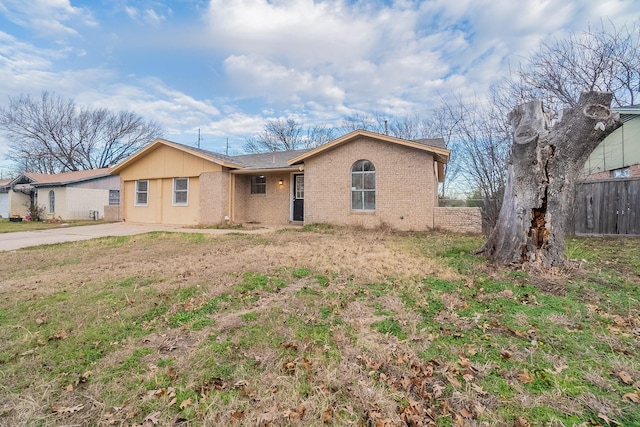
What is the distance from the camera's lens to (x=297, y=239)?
29.4 ft

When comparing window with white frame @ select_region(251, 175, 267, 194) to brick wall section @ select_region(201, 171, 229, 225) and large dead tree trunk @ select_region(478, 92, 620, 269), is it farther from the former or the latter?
large dead tree trunk @ select_region(478, 92, 620, 269)

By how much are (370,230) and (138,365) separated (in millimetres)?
9545

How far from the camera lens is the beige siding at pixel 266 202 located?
14.5 meters

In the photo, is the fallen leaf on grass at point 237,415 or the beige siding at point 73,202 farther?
the beige siding at point 73,202

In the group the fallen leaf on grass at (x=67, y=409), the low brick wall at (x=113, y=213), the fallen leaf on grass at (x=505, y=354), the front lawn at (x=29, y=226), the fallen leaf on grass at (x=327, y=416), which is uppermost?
the low brick wall at (x=113, y=213)

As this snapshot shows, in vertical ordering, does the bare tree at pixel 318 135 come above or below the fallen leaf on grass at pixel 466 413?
above

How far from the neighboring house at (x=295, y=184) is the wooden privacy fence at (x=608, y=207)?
15.1 ft

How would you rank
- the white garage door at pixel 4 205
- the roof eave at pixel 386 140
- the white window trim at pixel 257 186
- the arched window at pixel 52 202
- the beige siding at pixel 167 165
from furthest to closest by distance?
the white garage door at pixel 4 205, the arched window at pixel 52 202, the white window trim at pixel 257 186, the beige siding at pixel 167 165, the roof eave at pixel 386 140

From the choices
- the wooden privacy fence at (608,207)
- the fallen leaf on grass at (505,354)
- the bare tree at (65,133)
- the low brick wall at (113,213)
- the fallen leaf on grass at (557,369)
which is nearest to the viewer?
the fallen leaf on grass at (557,369)

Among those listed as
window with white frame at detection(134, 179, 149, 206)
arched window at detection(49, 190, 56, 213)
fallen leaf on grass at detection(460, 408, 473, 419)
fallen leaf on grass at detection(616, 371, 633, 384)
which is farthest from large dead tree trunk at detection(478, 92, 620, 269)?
arched window at detection(49, 190, 56, 213)

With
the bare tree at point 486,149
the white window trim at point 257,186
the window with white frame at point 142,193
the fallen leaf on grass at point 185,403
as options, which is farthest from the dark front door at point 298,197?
the fallen leaf on grass at point 185,403

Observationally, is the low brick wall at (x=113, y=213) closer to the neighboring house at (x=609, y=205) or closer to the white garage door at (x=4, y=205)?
the white garage door at (x=4, y=205)

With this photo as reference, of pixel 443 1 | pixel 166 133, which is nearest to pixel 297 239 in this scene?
pixel 443 1

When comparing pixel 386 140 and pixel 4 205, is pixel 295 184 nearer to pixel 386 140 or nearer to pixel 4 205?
pixel 386 140
